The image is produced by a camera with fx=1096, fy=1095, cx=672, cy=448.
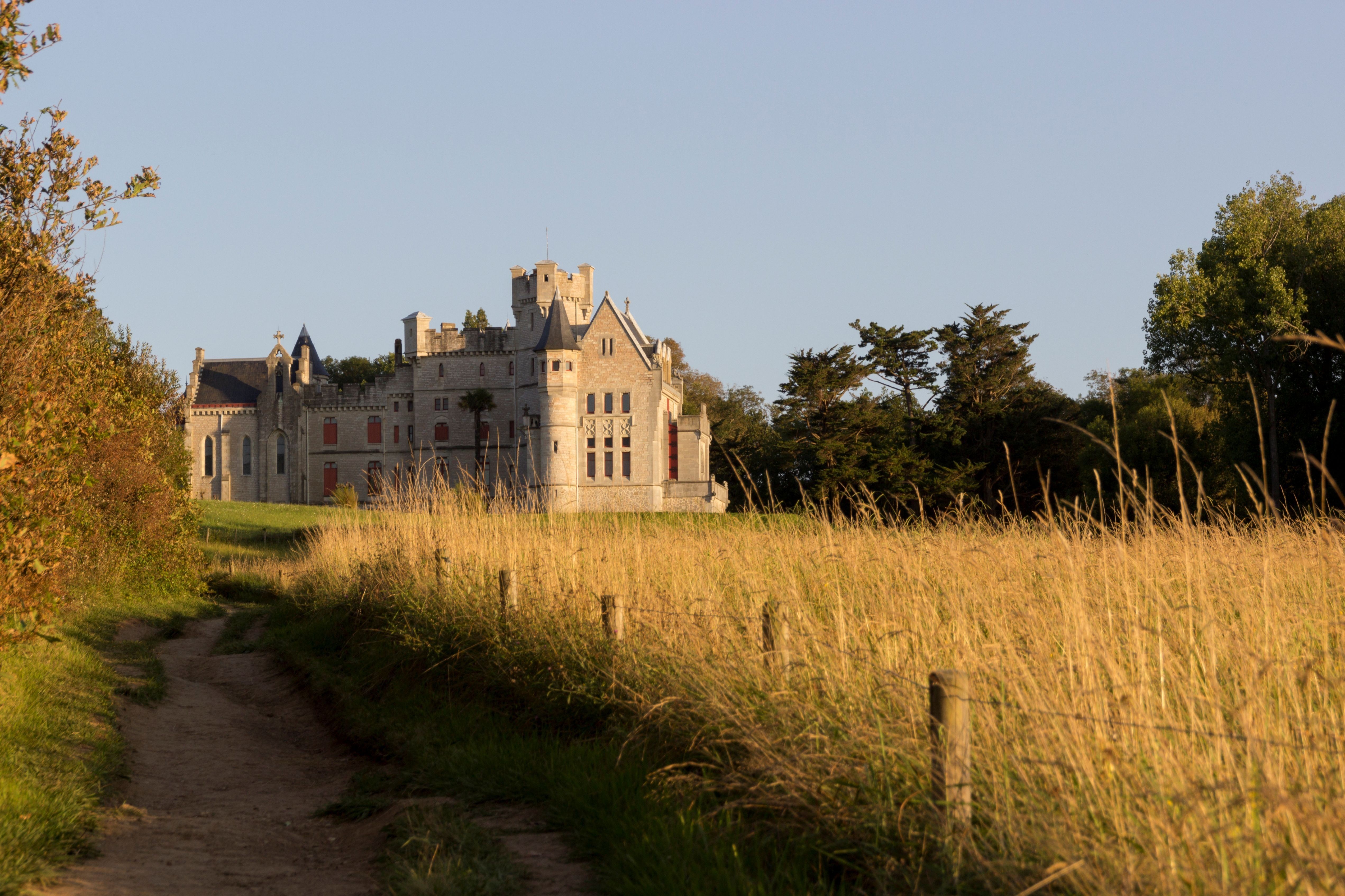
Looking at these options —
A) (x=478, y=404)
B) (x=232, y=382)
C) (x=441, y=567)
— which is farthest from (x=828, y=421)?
(x=232, y=382)

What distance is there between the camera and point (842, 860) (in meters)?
4.00

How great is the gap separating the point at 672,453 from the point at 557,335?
8.05 m

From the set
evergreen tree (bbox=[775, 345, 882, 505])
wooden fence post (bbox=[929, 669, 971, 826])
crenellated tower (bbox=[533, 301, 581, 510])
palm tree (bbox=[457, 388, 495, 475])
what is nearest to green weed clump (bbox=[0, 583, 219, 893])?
wooden fence post (bbox=[929, 669, 971, 826])

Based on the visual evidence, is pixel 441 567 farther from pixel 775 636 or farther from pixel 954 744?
pixel 954 744

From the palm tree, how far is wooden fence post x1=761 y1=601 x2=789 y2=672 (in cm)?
5513

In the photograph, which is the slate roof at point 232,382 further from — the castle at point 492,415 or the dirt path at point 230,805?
the dirt path at point 230,805

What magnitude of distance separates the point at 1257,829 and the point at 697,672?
3.18 m

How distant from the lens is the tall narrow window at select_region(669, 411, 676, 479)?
53781mm

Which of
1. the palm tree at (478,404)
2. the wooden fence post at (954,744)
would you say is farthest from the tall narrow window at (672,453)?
the wooden fence post at (954,744)

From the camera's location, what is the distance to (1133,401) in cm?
4459

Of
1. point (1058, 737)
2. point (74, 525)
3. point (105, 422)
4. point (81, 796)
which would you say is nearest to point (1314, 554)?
point (1058, 737)

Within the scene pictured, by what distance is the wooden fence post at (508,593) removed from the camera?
912 centimetres

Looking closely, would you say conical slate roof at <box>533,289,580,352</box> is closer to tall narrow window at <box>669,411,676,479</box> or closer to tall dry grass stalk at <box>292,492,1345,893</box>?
tall narrow window at <box>669,411,676,479</box>

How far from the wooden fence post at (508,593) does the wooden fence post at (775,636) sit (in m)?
3.73
